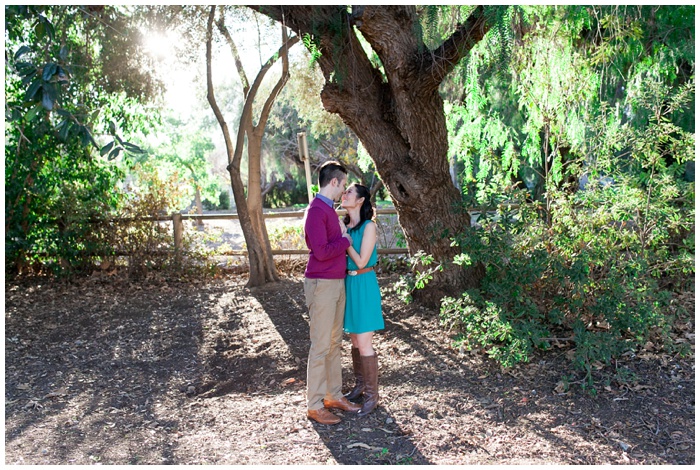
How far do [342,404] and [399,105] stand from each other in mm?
2893

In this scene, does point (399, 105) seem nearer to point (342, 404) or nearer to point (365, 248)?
point (365, 248)

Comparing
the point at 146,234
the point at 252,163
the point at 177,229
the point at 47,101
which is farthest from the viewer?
the point at 177,229

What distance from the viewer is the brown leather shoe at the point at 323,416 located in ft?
13.7

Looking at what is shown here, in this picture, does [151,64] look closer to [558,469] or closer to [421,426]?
[421,426]

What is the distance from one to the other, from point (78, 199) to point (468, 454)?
786cm

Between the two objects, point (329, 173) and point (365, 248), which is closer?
point (329, 173)

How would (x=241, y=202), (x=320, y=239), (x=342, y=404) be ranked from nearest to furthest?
(x=320, y=239) → (x=342, y=404) → (x=241, y=202)

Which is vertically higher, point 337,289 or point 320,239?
point 320,239

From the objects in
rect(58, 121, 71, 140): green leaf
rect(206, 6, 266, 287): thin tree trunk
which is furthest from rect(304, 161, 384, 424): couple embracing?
rect(206, 6, 266, 287): thin tree trunk

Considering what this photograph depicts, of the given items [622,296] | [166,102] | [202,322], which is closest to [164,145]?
[166,102]

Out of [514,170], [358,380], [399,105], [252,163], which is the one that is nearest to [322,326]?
[358,380]

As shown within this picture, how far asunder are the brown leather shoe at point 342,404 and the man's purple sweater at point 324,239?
3.07 ft

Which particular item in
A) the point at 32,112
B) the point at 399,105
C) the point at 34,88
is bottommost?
the point at 32,112

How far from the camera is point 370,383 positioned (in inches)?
171
